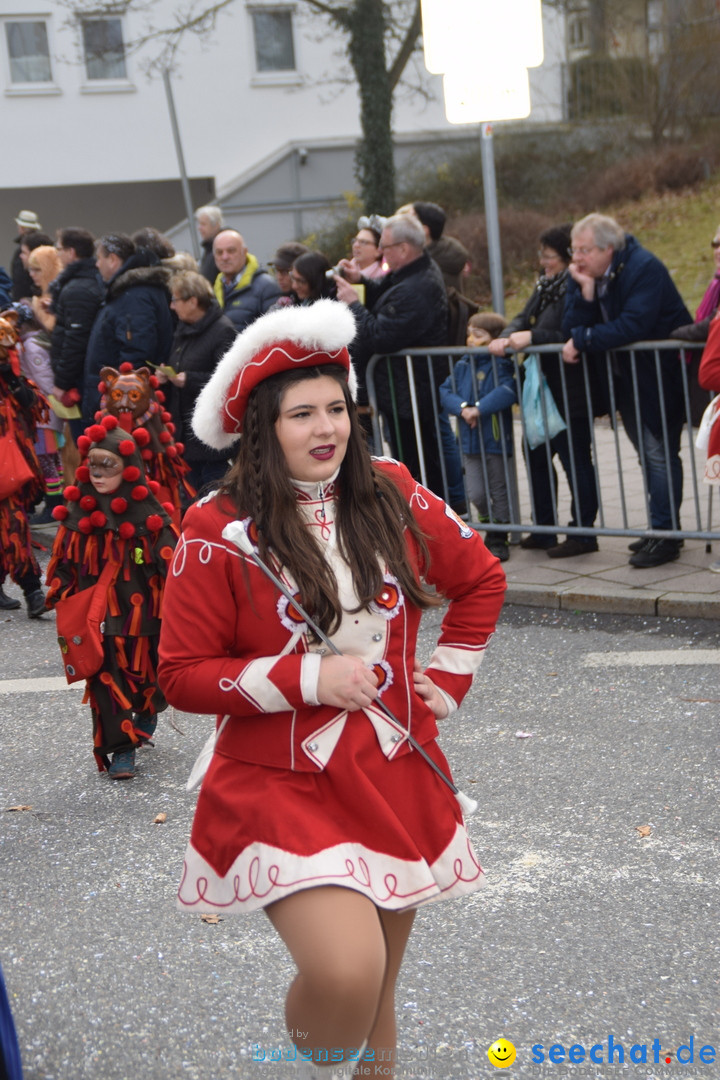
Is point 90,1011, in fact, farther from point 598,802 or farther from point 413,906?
point 598,802

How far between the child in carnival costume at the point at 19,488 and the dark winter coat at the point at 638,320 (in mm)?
3150

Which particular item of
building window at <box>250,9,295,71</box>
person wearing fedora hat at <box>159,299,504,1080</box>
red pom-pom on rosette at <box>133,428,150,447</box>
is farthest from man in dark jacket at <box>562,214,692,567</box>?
building window at <box>250,9,295,71</box>

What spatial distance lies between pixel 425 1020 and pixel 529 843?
3.40 feet

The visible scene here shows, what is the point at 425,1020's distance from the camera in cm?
308

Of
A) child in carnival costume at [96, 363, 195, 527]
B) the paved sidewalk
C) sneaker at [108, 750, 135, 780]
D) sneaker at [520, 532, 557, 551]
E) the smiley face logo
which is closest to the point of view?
the smiley face logo

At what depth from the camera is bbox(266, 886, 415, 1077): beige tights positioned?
2104 millimetres

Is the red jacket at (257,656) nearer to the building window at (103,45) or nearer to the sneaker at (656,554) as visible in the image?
the sneaker at (656,554)

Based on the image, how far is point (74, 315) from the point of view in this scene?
8.80 meters

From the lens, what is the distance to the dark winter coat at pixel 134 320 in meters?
8.39

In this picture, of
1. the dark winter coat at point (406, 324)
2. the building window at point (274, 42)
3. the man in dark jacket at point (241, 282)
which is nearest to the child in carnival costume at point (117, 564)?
the dark winter coat at point (406, 324)

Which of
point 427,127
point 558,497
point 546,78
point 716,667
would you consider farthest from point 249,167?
point 716,667

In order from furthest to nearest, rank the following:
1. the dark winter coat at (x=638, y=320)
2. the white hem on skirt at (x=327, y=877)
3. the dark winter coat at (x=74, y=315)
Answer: the dark winter coat at (x=74, y=315)
the dark winter coat at (x=638, y=320)
the white hem on skirt at (x=327, y=877)

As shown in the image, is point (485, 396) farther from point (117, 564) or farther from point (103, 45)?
point (103, 45)

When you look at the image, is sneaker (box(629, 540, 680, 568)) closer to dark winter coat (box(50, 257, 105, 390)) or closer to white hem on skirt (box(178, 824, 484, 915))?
dark winter coat (box(50, 257, 105, 390))
